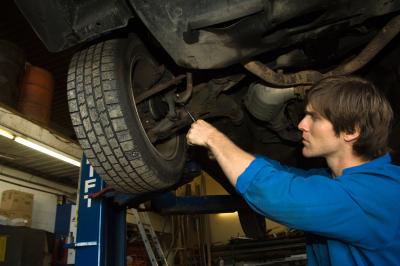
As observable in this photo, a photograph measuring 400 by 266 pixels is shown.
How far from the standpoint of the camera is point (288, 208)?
0.95 metres

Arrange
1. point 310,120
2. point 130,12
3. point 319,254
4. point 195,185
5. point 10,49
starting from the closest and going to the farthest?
1. point 310,120
2. point 319,254
3. point 130,12
4. point 10,49
5. point 195,185

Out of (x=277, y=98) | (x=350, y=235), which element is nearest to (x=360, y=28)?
(x=277, y=98)

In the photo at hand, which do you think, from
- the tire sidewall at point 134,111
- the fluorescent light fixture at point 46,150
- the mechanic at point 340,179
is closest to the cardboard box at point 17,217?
the fluorescent light fixture at point 46,150

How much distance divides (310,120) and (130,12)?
36.3 inches

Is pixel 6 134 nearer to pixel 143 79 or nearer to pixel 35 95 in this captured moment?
pixel 35 95

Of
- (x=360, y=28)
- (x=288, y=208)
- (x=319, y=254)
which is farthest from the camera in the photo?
(x=360, y=28)

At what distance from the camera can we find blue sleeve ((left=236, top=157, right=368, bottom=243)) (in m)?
0.93

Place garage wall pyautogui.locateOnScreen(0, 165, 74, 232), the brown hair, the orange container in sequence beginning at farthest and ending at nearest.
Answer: garage wall pyautogui.locateOnScreen(0, 165, 74, 232), the orange container, the brown hair

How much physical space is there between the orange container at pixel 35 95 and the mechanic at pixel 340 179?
4.37 m

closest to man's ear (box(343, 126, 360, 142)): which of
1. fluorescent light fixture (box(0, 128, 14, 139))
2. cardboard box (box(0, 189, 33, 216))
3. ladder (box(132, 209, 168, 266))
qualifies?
ladder (box(132, 209, 168, 266))

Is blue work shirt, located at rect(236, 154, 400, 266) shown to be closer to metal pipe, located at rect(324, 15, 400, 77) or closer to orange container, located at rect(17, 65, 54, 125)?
metal pipe, located at rect(324, 15, 400, 77)

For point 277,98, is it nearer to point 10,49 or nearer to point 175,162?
point 175,162

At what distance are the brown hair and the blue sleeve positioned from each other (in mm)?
285

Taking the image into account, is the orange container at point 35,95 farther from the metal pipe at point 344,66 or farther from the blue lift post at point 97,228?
the metal pipe at point 344,66
